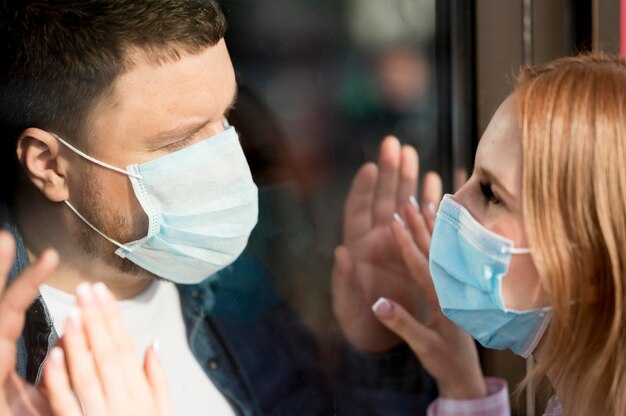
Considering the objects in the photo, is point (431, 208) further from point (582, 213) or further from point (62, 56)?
point (62, 56)

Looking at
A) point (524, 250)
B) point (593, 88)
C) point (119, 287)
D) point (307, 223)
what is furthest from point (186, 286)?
point (593, 88)

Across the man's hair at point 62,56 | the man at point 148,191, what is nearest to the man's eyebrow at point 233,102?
the man at point 148,191

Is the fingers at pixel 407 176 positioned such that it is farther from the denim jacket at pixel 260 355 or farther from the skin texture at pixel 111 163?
the skin texture at pixel 111 163

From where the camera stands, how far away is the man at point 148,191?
1.51m

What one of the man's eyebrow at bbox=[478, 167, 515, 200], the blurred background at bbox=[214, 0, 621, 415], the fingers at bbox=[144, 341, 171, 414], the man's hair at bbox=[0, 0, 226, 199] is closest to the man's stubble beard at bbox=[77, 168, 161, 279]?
the man's hair at bbox=[0, 0, 226, 199]

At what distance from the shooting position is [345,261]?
6.86 feet

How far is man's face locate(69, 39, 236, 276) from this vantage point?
61.2 inches

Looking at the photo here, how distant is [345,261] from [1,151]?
907mm

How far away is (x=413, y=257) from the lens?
2154mm

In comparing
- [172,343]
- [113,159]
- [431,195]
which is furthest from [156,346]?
[431,195]

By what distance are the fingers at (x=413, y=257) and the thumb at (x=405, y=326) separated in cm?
9

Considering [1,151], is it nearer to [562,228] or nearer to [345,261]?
[345,261]

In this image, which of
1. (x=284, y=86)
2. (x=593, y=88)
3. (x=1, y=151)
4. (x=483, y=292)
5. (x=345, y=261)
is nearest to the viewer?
(x=1, y=151)

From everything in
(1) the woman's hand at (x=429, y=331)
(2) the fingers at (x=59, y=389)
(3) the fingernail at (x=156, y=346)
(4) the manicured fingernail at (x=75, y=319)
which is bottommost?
(1) the woman's hand at (x=429, y=331)
